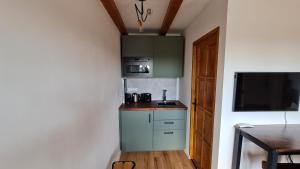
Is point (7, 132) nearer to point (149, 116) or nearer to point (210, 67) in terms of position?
point (210, 67)

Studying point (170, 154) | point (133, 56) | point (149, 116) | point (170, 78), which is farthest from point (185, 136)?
point (133, 56)

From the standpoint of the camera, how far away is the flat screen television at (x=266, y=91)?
1.56 metres

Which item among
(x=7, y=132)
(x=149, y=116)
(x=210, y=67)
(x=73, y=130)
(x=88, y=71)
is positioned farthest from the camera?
(x=149, y=116)

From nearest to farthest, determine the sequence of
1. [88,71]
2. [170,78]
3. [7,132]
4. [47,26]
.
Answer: [7,132], [47,26], [88,71], [170,78]

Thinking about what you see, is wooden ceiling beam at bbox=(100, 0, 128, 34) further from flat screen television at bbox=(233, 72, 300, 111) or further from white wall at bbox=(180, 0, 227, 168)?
flat screen television at bbox=(233, 72, 300, 111)

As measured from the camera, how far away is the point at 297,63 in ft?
5.36

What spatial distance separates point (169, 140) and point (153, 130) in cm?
37

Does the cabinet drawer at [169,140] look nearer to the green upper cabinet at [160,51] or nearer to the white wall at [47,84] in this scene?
the green upper cabinet at [160,51]

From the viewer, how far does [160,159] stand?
271 cm

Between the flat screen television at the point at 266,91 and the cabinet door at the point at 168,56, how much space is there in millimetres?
1603

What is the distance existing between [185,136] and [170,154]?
0.43 metres

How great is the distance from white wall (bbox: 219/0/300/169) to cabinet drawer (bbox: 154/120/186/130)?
1.26 metres

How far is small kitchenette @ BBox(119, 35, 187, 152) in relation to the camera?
2.87 m

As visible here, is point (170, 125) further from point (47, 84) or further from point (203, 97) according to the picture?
point (47, 84)
